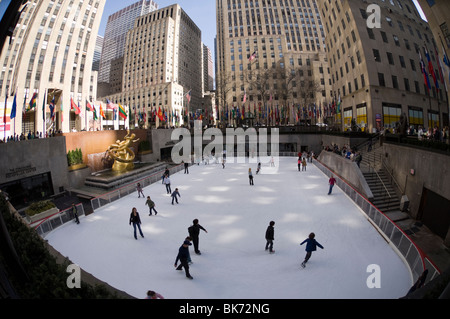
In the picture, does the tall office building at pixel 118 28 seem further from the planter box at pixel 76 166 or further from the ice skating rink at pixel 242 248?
the ice skating rink at pixel 242 248

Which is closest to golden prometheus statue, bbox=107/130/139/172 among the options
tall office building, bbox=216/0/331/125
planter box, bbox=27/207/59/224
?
planter box, bbox=27/207/59/224

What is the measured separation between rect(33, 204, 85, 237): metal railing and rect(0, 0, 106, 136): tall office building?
30683 millimetres

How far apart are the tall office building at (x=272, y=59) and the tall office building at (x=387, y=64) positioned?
17854 millimetres

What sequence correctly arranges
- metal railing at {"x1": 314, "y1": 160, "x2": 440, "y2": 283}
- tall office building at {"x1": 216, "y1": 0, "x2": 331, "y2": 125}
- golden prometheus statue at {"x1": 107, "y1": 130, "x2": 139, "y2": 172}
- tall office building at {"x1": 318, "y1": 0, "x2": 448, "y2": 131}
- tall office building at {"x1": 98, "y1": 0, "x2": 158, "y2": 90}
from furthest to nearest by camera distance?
tall office building at {"x1": 98, "y1": 0, "x2": 158, "y2": 90} < tall office building at {"x1": 216, "y1": 0, "x2": 331, "y2": 125} < tall office building at {"x1": 318, "y1": 0, "x2": 448, "y2": 131} < golden prometheus statue at {"x1": 107, "y1": 130, "x2": 139, "y2": 172} < metal railing at {"x1": 314, "y1": 160, "x2": 440, "y2": 283}

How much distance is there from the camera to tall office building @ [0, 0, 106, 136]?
3684 centimetres

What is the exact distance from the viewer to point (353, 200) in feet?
41.5

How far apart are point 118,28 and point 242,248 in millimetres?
217625

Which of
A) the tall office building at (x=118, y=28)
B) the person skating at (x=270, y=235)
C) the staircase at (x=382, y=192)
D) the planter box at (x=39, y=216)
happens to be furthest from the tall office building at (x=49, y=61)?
the tall office building at (x=118, y=28)

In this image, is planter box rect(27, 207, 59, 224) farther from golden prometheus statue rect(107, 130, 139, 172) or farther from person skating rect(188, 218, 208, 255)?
person skating rect(188, 218, 208, 255)

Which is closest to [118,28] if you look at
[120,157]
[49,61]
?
[49,61]

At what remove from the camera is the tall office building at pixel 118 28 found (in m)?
162

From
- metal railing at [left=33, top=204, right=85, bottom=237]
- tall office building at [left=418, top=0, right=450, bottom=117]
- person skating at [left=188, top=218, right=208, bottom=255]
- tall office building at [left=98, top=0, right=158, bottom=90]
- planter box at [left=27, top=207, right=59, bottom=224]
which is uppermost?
tall office building at [left=98, top=0, right=158, bottom=90]

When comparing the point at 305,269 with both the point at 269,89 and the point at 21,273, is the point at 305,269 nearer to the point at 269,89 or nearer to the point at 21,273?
the point at 21,273

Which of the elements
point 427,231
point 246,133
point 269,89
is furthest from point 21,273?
point 269,89
